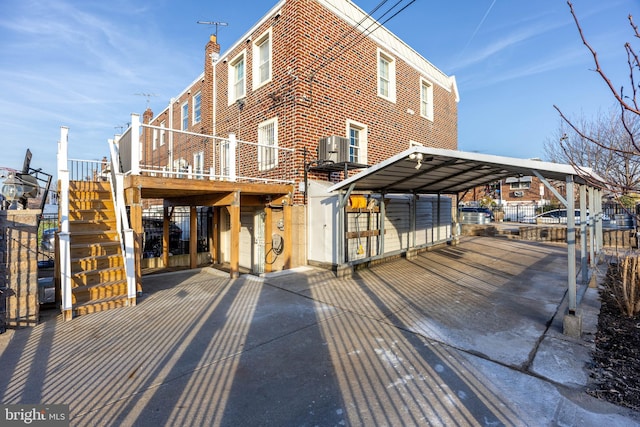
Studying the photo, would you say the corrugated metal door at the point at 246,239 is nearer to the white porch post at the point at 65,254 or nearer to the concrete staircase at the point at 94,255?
the concrete staircase at the point at 94,255

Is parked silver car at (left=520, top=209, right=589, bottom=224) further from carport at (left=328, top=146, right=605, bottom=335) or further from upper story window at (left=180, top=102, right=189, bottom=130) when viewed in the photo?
upper story window at (left=180, top=102, right=189, bottom=130)

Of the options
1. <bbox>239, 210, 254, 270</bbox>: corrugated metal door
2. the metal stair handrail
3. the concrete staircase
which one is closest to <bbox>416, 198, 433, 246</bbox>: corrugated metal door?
<bbox>239, 210, 254, 270</bbox>: corrugated metal door

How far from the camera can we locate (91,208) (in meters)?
6.50

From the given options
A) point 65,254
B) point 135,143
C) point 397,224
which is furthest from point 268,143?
point 65,254

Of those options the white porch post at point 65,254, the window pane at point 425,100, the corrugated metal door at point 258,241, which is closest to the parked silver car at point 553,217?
the window pane at point 425,100

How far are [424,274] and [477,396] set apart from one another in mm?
5107

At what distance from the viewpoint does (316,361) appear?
3.43 metres

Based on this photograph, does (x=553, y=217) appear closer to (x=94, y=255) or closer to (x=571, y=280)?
(x=571, y=280)

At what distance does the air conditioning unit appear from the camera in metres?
8.36

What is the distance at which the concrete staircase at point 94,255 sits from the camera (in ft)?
16.9

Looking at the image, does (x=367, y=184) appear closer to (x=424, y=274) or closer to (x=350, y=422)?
(x=424, y=274)

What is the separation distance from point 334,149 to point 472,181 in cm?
508

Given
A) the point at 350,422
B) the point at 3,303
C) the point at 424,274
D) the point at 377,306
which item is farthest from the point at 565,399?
the point at 3,303

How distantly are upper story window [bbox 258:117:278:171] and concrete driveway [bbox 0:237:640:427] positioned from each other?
4.61 metres
